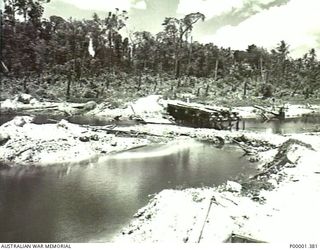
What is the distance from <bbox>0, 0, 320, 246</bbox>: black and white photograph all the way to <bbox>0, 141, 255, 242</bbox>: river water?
0.06ft

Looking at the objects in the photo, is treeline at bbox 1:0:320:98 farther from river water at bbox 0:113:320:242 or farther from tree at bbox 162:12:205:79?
river water at bbox 0:113:320:242

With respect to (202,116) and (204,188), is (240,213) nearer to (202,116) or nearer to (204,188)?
(204,188)

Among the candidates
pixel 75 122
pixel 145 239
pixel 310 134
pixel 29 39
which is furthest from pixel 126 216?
pixel 29 39

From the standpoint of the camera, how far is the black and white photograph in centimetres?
386

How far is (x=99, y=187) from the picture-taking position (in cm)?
463

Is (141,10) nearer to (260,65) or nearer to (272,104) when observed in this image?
(260,65)

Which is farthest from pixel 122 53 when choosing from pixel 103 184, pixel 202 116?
pixel 103 184

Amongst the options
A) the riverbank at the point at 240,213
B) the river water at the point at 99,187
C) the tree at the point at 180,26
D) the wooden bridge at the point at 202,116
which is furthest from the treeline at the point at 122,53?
the riverbank at the point at 240,213

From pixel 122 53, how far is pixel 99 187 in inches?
79.8

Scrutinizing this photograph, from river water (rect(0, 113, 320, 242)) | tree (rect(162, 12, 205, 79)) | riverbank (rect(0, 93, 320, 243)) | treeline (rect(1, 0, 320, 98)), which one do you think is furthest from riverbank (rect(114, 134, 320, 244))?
tree (rect(162, 12, 205, 79))

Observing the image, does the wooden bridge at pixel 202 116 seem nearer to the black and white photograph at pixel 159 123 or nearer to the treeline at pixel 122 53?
the black and white photograph at pixel 159 123

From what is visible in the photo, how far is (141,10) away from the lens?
16.0 feet

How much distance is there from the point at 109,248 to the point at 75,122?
2728 millimetres

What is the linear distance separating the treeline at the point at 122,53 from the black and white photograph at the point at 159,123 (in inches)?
0.8
